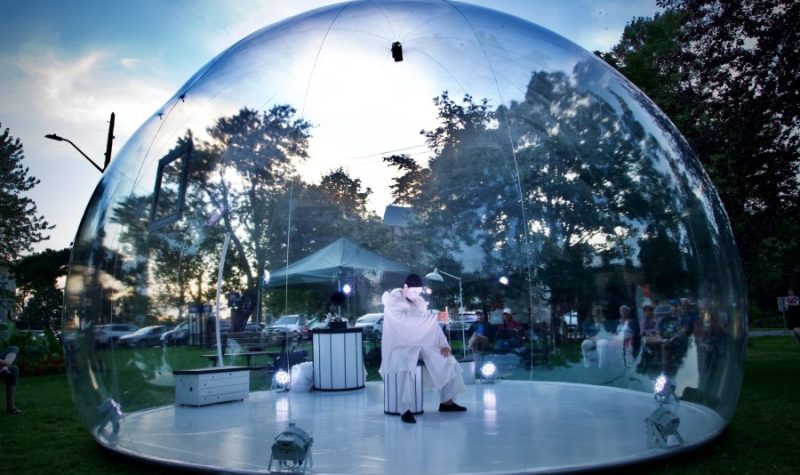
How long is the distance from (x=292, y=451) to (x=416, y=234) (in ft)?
15.4

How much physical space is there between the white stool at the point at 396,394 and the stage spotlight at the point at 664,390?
250 cm

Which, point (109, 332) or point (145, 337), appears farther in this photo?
point (145, 337)

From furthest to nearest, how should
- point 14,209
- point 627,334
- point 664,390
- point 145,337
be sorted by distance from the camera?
point 14,209 → point 145,337 → point 627,334 → point 664,390

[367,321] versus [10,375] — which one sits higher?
[367,321]

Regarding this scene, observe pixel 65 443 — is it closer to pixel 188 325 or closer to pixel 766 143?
pixel 188 325

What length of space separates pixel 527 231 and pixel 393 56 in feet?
8.84

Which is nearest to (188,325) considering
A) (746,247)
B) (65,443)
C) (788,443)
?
(65,443)

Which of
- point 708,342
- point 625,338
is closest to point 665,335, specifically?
point 708,342

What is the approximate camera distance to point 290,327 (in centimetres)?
872

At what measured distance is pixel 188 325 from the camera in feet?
22.8

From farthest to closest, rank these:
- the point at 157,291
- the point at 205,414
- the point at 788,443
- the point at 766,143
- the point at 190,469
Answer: the point at 766,143, the point at 205,414, the point at 157,291, the point at 788,443, the point at 190,469

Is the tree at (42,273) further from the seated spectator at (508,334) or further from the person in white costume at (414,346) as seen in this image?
the person in white costume at (414,346)

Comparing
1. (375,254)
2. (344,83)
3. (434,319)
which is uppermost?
(344,83)

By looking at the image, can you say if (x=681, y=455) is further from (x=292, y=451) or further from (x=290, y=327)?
(x=290, y=327)
